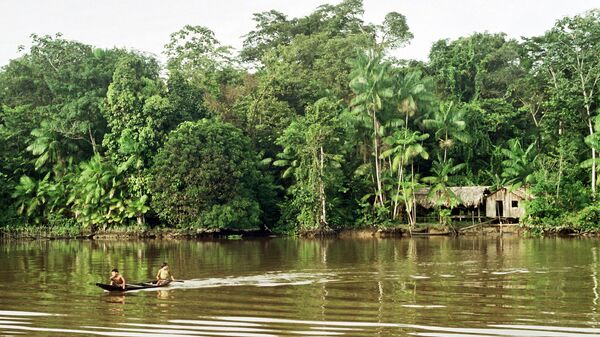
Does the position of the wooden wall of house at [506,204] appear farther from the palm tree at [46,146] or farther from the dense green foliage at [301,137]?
the palm tree at [46,146]

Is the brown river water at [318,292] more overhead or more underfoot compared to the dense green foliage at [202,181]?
more underfoot

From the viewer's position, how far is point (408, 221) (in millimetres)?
42750

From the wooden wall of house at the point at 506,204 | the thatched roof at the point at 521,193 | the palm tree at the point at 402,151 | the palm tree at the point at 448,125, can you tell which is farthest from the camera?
the palm tree at the point at 448,125

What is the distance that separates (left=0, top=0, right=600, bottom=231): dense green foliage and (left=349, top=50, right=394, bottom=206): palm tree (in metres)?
0.08

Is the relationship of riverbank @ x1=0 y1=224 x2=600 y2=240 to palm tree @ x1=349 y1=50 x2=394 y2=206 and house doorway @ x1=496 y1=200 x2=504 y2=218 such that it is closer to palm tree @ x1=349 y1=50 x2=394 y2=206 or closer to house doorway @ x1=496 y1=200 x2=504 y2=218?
house doorway @ x1=496 y1=200 x2=504 y2=218

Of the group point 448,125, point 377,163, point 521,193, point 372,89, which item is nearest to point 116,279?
point 372,89

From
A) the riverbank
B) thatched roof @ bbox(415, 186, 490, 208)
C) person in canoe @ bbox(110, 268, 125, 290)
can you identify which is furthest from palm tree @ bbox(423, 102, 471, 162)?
person in canoe @ bbox(110, 268, 125, 290)

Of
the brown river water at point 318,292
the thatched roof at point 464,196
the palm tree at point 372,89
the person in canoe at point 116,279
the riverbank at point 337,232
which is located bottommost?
the brown river water at point 318,292

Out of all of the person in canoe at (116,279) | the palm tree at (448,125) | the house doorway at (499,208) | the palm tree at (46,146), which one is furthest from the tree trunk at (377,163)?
the person in canoe at (116,279)

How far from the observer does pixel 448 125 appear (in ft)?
143

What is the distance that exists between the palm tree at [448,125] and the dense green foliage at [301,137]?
10cm

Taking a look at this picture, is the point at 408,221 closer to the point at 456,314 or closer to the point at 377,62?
the point at 377,62

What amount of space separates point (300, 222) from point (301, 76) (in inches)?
399

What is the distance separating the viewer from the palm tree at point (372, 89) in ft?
138
